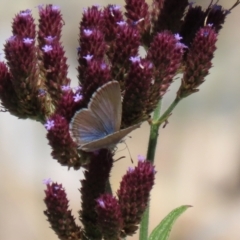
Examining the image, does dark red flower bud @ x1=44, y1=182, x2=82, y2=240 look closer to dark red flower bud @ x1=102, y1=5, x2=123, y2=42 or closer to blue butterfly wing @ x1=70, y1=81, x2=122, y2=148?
blue butterfly wing @ x1=70, y1=81, x2=122, y2=148

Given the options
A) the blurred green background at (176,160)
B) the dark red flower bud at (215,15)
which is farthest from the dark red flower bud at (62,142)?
the blurred green background at (176,160)

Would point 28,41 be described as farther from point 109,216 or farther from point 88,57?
point 109,216

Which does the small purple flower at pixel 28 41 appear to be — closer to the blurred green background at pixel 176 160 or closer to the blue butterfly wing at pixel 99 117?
the blue butterfly wing at pixel 99 117

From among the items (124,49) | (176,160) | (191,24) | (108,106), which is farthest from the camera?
(176,160)

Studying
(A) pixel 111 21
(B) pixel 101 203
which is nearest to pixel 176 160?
(A) pixel 111 21

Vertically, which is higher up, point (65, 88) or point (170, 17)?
point (170, 17)

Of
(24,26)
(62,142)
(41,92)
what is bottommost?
(62,142)

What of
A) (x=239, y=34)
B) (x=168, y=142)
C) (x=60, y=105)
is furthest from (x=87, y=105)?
(x=239, y=34)
